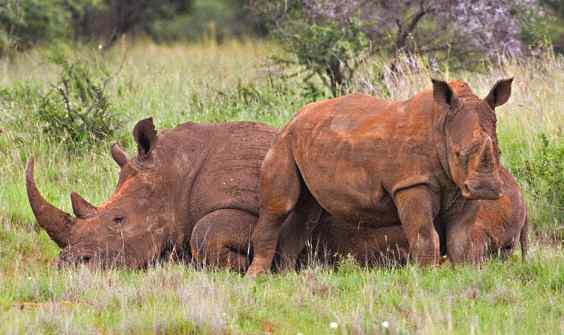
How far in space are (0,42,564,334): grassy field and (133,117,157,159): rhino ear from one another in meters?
1.01

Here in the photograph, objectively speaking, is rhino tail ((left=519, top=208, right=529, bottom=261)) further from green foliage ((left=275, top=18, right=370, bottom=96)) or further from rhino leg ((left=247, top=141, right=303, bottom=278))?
green foliage ((left=275, top=18, right=370, bottom=96))

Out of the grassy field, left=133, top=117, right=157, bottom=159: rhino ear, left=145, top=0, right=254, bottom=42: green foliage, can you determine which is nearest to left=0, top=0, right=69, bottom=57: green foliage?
the grassy field

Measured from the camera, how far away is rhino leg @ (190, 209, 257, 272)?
28.2 ft

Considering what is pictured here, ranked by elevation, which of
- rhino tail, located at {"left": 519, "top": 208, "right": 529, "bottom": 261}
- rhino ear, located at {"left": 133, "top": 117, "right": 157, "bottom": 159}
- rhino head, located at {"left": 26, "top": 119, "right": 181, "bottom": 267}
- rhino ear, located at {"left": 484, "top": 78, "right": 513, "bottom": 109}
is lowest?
rhino tail, located at {"left": 519, "top": 208, "right": 529, "bottom": 261}

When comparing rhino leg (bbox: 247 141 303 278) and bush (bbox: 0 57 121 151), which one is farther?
bush (bbox: 0 57 121 151)

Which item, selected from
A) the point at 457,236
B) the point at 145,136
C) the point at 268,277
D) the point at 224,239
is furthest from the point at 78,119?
the point at 457,236

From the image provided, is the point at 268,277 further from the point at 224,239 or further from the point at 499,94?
the point at 499,94

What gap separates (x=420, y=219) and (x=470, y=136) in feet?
1.97

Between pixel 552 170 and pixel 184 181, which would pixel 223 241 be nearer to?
pixel 184 181

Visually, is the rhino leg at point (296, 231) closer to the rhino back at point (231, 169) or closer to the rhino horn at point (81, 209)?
the rhino back at point (231, 169)

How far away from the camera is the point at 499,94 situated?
756 cm

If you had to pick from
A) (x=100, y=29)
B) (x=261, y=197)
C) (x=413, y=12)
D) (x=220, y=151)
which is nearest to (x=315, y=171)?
(x=261, y=197)

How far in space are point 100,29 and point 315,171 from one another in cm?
2228

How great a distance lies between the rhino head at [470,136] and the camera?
7.16 meters
